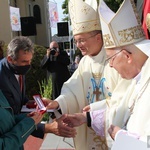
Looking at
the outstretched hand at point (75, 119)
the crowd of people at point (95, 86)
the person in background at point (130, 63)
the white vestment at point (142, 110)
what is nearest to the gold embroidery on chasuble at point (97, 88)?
the crowd of people at point (95, 86)

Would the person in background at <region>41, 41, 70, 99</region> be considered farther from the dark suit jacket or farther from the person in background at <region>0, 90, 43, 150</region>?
the person in background at <region>0, 90, 43, 150</region>

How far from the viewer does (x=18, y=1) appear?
2403 centimetres

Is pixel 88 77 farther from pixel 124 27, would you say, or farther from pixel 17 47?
pixel 124 27

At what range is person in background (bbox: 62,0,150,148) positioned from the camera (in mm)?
1585

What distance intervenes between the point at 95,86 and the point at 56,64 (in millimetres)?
4739

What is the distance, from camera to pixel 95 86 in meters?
2.74

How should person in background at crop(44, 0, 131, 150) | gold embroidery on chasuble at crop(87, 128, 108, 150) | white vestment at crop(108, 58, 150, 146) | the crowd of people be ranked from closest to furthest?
white vestment at crop(108, 58, 150, 146) → the crowd of people → person in background at crop(44, 0, 131, 150) → gold embroidery on chasuble at crop(87, 128, 108, 150)

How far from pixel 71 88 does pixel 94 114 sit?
0.49 metres

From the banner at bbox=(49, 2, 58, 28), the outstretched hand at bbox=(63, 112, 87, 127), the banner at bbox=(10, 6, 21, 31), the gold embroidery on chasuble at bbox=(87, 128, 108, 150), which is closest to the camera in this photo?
the outstretched hand at bbox=(63, 112, 87, 127)

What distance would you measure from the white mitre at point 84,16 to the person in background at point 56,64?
451 cm

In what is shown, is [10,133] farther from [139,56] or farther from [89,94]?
[89,94]

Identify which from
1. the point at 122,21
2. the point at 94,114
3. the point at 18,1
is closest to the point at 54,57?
the point at 94,114

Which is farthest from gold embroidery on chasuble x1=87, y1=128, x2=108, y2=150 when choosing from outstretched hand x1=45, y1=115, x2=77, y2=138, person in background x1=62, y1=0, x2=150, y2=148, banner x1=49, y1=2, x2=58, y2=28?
banner x1=49, y1=2, x2=58, y2=28

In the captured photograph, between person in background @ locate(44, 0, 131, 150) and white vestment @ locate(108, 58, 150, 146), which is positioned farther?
person in background @ locate(44, 0, 131, 150)
